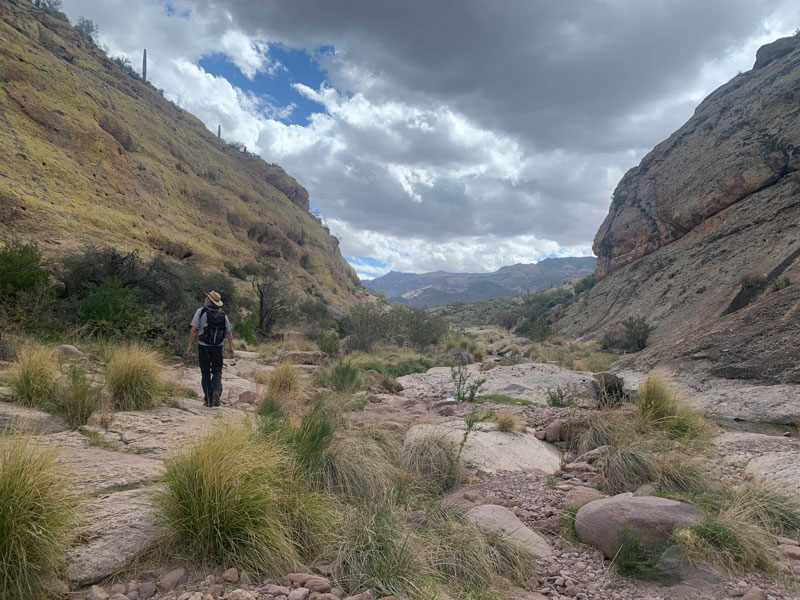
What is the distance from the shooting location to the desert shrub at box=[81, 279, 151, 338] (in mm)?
10109

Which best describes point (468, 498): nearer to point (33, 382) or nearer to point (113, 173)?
point (33, 382)

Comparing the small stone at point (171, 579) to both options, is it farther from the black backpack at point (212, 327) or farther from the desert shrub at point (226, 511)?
the black backpack at point (212, 327)

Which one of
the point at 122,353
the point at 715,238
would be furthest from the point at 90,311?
the point at 715,238

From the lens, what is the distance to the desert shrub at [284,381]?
7598mm

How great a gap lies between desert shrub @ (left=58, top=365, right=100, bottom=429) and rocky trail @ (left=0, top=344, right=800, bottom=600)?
5.7 inches

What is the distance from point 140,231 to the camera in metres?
29.5

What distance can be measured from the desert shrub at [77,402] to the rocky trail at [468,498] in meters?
0.15

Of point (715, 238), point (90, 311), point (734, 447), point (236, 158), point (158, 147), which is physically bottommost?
point (734, 447)

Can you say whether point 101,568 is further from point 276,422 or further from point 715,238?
point 715,238

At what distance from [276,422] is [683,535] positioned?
11.9 ft

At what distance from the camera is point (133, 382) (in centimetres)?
555

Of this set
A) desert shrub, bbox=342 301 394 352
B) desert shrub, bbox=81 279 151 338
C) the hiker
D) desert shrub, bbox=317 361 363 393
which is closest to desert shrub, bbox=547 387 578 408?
desert shrub, bbox=317 361 363 393

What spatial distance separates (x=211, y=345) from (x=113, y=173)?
33.6 m

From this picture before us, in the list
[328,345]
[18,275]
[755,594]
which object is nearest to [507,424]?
[755,594]
